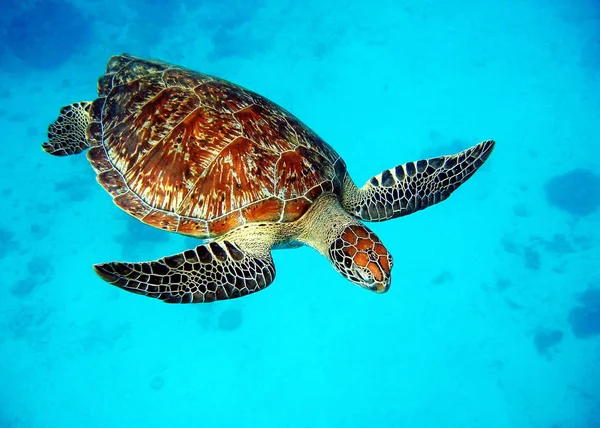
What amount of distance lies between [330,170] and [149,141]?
64.3 inches

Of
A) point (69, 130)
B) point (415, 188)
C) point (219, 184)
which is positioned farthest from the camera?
point (69, 130)

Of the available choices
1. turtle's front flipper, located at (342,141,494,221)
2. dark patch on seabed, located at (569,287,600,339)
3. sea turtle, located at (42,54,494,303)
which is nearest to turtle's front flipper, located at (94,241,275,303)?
sea turtle, located at (42,54,494,303)

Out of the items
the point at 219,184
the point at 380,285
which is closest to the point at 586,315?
the point at 380,285

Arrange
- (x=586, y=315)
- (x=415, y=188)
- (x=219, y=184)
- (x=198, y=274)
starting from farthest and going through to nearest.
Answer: (x=586, y=315), (x=415, y=188), (x=219, y=184), (x=198, y=274)

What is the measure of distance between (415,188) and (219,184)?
2.01m

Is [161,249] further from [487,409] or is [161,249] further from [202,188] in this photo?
[487,409]

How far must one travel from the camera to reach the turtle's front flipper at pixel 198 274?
2.92 metres

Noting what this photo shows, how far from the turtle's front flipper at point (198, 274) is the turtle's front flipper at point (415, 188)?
50.1 inches

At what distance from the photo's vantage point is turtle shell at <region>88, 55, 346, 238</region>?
11.1 ft

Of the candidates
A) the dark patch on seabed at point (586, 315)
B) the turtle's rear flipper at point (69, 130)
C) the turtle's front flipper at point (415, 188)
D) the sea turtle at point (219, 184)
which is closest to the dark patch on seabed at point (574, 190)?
the dark patch on seabed at point (586, 315)

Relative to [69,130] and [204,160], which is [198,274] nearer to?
[204,160]

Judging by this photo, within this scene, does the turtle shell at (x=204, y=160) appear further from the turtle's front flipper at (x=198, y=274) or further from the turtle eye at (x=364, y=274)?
the turtle eye at (x=364, y=274)

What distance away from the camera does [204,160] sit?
340 cm

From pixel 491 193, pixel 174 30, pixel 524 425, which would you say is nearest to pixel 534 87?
pixel 491 193
